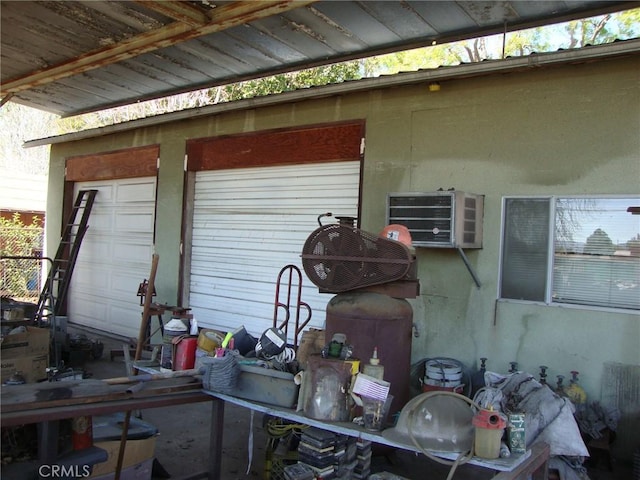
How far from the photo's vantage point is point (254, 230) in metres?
7.24

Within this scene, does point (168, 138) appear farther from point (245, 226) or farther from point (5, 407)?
point (5, 407)

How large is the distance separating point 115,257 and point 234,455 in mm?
6055

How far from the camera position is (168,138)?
8.36 metres

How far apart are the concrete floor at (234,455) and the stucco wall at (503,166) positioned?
103 cm

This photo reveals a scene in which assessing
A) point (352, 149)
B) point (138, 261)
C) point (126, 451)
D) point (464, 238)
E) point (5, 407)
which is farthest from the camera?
point (138, 261)

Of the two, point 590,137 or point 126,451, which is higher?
point 590,137

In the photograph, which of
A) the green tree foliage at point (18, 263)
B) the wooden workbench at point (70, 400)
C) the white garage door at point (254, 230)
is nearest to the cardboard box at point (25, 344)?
the white garage door at point (254, 230)

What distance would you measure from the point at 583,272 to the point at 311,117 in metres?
3.59

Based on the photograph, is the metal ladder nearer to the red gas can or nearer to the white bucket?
the red gas can

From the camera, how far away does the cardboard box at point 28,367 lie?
5688mm

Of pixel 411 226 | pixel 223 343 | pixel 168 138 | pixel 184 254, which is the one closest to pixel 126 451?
pixel 223 343

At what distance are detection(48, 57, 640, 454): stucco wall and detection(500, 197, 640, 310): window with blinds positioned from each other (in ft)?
0.34
